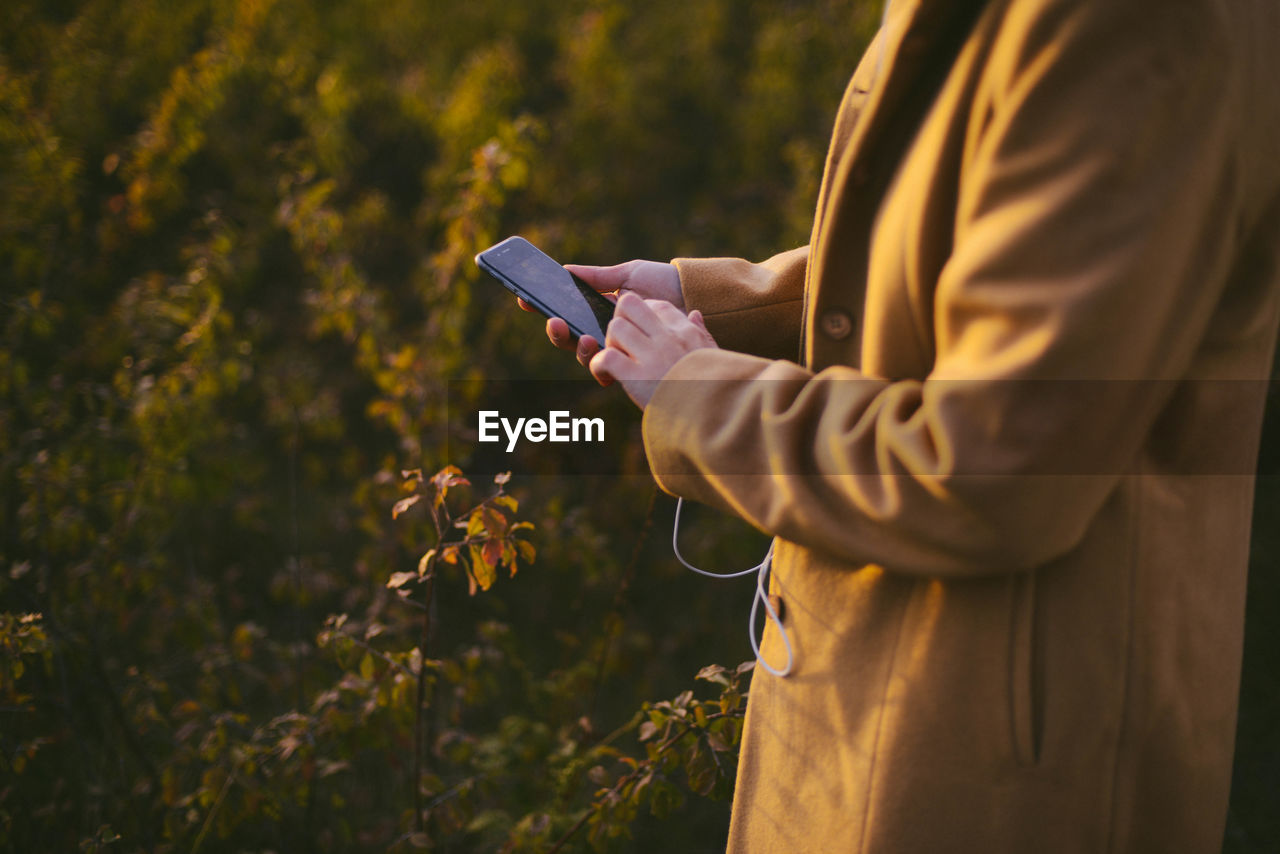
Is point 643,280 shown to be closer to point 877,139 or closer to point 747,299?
point 747,299

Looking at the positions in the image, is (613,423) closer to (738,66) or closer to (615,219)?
(615,219)

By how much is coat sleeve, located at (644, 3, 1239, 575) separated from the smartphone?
0.57m

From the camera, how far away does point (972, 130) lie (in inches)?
32.8

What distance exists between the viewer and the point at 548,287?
1.41m

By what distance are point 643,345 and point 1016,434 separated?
45 cm

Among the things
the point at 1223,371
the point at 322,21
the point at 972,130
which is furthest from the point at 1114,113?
the point at 322,21

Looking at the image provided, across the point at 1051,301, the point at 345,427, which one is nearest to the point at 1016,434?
the point at 1051,301

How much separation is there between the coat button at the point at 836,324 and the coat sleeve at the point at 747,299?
427 millimetres

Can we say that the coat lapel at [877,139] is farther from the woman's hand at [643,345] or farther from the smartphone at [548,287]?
the smartphone at [548,287]

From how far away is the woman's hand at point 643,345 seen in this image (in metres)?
1.05

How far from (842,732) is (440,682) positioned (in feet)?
6.33

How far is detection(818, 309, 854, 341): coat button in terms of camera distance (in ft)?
3.37

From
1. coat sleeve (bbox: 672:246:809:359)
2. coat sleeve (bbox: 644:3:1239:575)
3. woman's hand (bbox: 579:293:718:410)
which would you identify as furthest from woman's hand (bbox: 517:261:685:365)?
coat sleeve (bbox: 644:3:1239:575)

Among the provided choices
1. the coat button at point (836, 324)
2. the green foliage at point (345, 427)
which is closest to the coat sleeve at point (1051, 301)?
the coat button at point (836, 324)
